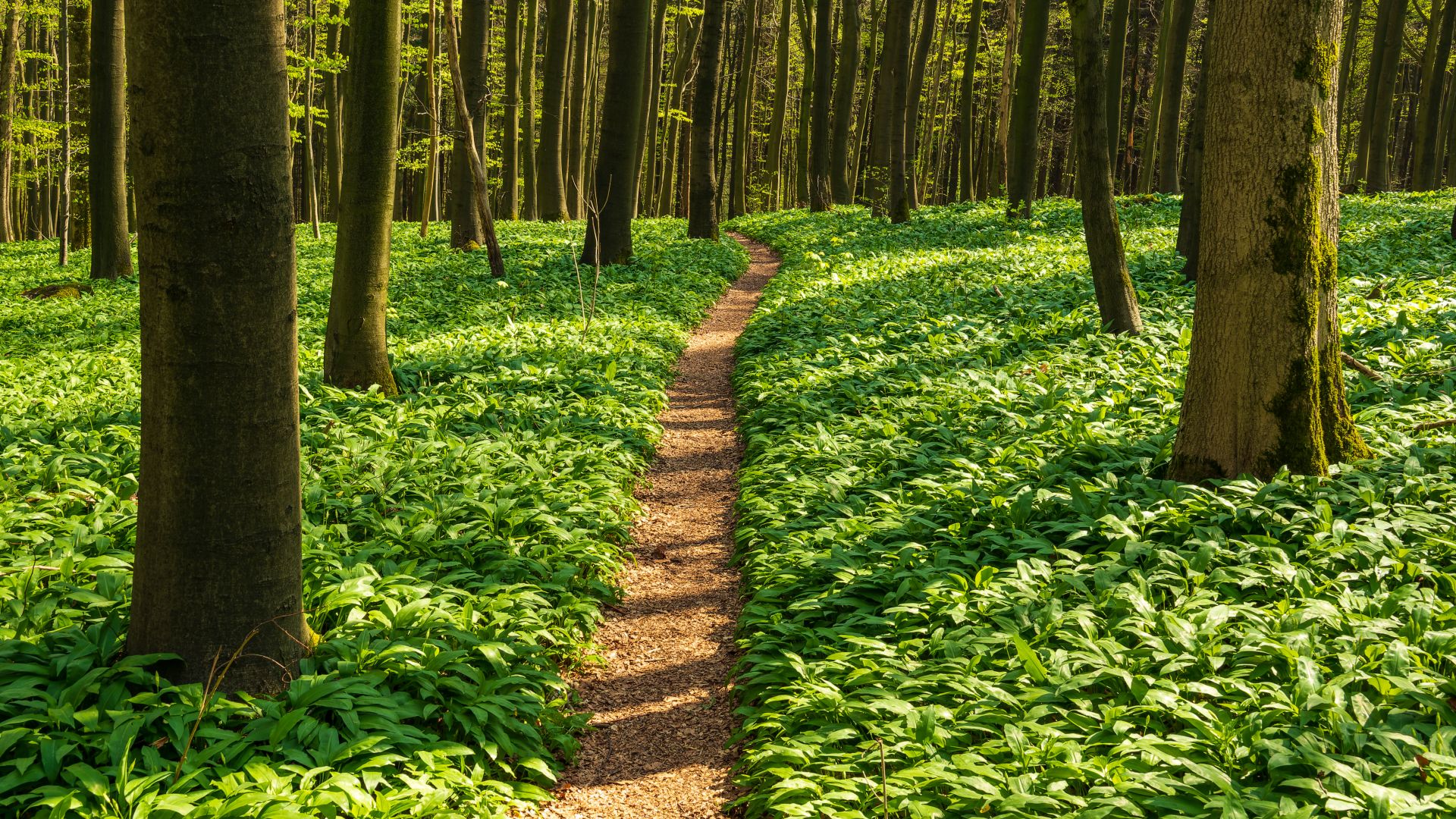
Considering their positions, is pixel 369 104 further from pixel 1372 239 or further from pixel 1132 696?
pixel 1372 239

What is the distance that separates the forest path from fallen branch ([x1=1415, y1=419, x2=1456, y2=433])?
434 cm

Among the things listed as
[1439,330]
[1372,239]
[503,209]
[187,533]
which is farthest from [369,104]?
[503,209]

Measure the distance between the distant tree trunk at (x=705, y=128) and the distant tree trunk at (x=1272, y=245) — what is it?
13.7 metres

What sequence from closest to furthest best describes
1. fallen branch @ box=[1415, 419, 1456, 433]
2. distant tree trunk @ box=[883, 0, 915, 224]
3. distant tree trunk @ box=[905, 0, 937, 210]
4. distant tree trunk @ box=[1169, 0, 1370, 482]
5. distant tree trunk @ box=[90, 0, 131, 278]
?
distant tree trunk @ box=[1169, 0, 1370, 482], fallen branch @ box=[1415, 419, 1456, 433], distant tree trunk @ box=[90, 0, 131, 278], distant tree trunk @ box=[883, 0, 915, 224], distant tree trunk @ box=[905, 0, 937, 210]

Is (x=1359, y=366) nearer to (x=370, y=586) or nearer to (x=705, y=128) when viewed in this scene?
(x=370, y=586)

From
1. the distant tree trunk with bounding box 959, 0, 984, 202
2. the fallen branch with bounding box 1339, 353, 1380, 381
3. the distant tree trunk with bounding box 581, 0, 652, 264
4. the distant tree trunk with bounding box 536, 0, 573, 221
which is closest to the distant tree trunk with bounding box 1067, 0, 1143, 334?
the fallen branch with bounding box 1339, 353, 1380, 381

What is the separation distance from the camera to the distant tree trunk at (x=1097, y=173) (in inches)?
341

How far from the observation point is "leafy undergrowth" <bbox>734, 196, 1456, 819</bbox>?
3113mm

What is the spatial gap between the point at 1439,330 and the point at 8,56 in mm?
24163

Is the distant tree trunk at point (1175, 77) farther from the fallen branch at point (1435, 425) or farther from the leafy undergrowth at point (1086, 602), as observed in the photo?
the fallen branch at point (1435, 425)

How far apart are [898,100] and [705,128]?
496 centimetres

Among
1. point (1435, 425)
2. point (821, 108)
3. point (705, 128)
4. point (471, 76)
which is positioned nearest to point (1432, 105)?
point (821, 108)

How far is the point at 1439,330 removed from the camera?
8.03m

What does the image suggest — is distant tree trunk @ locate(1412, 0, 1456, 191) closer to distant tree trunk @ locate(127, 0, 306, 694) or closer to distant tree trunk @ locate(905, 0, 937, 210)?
distant tree trunk @ locate(905, 0, 937, 210)
